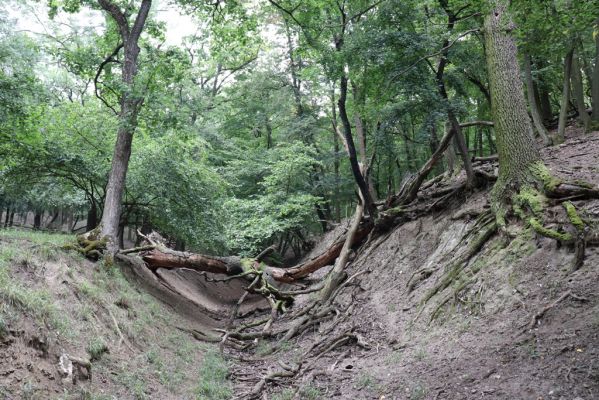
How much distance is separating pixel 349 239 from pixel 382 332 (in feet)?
15.9

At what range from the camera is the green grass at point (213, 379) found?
6.10 metres

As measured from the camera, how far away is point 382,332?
24.3ft

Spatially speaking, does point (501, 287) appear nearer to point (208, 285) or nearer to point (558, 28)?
point (558, 28)

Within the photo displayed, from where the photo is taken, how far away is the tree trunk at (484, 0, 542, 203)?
23.2 ft

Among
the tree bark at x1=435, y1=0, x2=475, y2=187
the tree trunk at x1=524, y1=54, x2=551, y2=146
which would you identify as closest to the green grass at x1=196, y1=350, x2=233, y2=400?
the tree bark at x1=435, y1=0, x2=475, y2=187

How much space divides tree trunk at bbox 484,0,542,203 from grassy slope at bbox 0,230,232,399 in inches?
233

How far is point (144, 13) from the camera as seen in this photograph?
10289mm

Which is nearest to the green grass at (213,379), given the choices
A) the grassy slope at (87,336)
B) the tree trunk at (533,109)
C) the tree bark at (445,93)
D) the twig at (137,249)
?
the grassy slope at (87,336)

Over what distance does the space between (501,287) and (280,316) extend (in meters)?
7.10

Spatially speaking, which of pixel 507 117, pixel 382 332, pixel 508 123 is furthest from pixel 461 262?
pixel 507 117

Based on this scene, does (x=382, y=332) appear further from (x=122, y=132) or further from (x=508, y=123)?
(x=122, y=132)

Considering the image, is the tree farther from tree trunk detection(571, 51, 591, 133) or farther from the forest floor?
tree trunk detection(571, 51, 591, 133)

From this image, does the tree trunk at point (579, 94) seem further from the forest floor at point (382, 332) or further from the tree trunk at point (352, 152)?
the tree trunk at point (352, 152)

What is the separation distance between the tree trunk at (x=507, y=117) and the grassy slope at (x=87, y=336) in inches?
233
